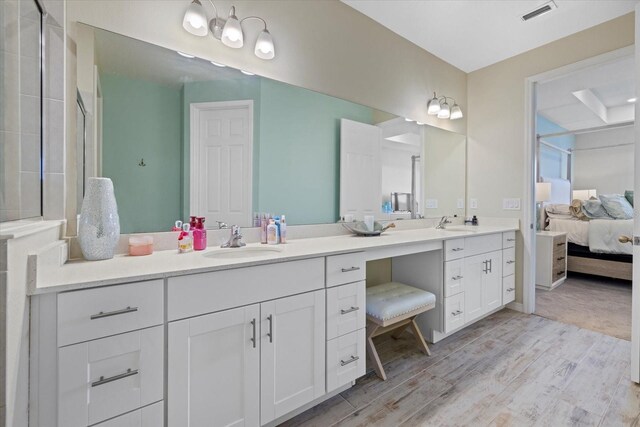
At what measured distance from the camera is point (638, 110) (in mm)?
1572

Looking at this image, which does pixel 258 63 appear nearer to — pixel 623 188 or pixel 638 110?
pixel 638 110

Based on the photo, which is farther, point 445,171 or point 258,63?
point 445,171

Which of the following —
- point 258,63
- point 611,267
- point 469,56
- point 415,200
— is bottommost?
point 611,267

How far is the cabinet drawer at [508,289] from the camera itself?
2553mm

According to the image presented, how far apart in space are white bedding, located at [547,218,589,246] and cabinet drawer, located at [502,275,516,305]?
6.13 feet

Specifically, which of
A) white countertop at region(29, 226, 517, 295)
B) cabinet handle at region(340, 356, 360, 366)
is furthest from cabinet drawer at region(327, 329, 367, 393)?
white countertop at region(29, 226, 517, 295)

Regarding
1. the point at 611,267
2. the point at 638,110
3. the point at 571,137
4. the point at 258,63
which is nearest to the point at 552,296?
the point at 611,267

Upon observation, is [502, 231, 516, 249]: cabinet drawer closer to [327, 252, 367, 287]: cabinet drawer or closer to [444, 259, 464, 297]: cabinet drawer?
[444, 259, 464, 297]: cabinet drawer

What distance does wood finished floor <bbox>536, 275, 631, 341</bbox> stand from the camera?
7.89 ft

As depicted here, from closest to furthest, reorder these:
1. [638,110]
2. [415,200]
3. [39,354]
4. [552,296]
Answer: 1. [39,354]
2. [638,110]
3. [415,200]
4. [552,296]

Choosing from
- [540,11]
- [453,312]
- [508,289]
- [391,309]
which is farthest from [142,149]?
[508,289]

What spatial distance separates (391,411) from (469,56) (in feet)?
10.1

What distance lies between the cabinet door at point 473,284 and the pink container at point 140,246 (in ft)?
6.64

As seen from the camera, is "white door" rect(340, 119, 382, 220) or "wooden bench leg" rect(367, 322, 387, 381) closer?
"wooden bench leg" rect(367, 322, 387, 381)
